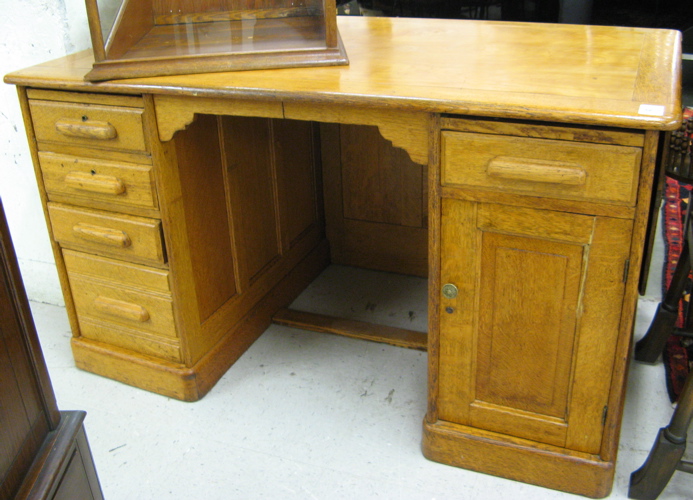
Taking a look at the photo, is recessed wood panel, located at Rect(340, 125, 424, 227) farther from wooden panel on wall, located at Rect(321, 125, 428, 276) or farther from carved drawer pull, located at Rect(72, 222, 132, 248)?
carved drawer pull, located at Rect(72, 222, 132, 248)

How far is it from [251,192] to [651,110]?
1319 mm

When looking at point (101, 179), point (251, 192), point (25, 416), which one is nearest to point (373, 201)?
point (251, 192)

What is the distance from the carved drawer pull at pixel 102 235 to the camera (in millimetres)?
1971

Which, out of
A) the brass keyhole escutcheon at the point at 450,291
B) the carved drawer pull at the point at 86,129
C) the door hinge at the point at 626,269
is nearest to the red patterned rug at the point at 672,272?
the door hinge at the point at 626,269

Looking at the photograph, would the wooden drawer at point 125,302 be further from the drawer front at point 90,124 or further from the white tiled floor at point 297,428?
the drawer front at point 90,124

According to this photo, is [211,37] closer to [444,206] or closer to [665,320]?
[444,206]

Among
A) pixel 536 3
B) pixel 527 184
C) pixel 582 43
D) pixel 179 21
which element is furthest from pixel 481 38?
pixel 536 3

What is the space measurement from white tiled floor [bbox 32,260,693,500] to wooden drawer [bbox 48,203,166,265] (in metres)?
0.48

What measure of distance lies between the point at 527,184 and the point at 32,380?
1023 mm

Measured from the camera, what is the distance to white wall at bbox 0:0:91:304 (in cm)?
223

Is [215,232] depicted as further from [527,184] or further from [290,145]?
[527,184]

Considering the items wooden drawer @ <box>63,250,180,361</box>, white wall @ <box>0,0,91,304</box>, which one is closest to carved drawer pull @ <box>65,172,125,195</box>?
wooden drawer @ <box>63,250,180,361</box>

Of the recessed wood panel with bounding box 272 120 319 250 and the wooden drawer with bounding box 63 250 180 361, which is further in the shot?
the recessed wood panel with bounding box 272 120 319 250

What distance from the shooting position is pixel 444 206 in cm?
159
